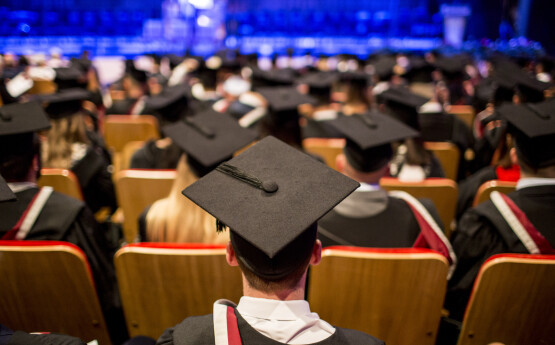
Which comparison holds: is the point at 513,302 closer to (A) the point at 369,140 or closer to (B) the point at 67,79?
(A) the point at 369,140

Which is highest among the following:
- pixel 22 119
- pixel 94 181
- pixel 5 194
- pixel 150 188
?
pixel 22 119

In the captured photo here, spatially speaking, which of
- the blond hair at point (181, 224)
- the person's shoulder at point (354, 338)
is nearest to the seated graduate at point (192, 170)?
the blond hair at point (181, 224)

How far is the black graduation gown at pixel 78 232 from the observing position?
181 centimetres

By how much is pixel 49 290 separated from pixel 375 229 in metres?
1.50

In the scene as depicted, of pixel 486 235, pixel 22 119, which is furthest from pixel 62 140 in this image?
pixel 486 235

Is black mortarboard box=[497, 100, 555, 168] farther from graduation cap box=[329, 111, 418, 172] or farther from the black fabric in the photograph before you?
the black fabric

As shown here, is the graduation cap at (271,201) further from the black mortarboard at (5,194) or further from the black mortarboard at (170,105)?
the black mortarboard at (170,105)

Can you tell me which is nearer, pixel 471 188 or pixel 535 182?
pixel 535 182

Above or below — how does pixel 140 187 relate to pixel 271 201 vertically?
below

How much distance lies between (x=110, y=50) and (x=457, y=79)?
49.8 ft

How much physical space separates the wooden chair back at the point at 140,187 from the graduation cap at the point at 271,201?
4.79 ft

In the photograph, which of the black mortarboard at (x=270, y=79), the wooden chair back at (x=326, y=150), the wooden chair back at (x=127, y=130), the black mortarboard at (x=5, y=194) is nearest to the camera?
the black mortarboard at (x=5, y=194)

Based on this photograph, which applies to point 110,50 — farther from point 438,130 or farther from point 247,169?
point 247,169

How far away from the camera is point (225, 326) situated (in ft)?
3.07
